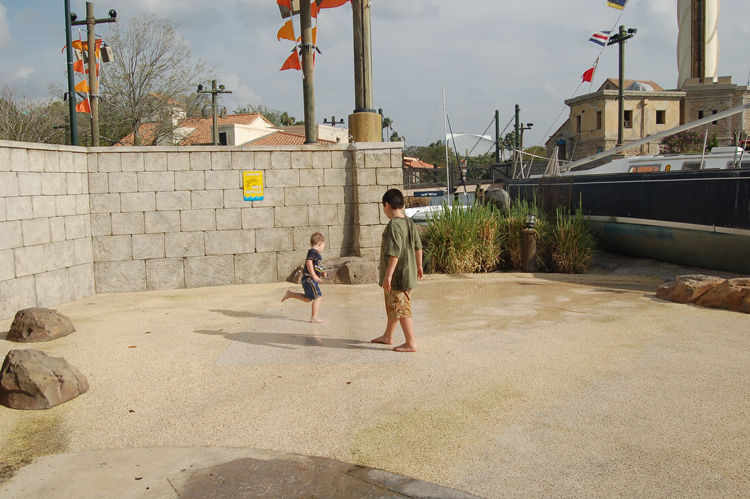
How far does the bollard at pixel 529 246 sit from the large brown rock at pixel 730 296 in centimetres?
327

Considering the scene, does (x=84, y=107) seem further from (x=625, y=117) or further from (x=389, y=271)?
(x=625, y=117)

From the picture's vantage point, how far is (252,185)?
9102 millimetres

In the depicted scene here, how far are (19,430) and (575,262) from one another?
8780 millimetres

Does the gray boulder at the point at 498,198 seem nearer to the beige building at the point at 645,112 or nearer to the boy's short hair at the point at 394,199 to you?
the boy's short hair at the point at 394,199

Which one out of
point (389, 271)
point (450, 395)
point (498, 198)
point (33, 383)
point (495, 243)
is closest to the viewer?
point (33, 383)

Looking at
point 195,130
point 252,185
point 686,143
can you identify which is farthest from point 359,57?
point 686,143

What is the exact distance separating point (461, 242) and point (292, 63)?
4670mm

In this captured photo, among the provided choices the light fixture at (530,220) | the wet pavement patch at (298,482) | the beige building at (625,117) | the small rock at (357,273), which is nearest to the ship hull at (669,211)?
the light fixture at (530,220)

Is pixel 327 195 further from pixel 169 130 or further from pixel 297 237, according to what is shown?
pixel 169 130

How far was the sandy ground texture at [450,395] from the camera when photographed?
3.13 meters

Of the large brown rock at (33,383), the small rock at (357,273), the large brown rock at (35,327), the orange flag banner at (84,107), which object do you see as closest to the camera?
the large brown rock at (33,383)

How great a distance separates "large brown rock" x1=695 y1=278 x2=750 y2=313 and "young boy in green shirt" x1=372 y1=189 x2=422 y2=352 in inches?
156

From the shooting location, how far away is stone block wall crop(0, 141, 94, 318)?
265 inches

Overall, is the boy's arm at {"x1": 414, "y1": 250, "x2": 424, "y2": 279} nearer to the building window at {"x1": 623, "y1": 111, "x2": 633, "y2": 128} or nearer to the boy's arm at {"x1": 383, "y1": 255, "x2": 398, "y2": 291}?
the boy's arm at {"x1": 383, "y1": 255, "x2": 398, "y2": 291}
